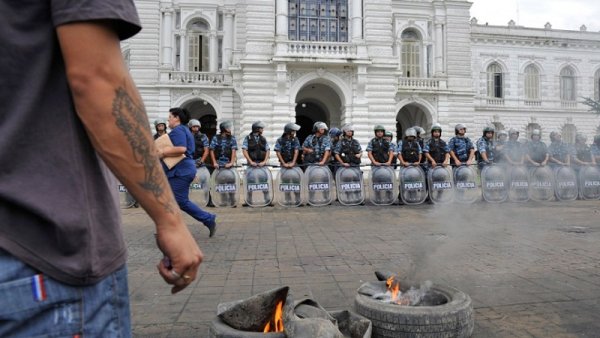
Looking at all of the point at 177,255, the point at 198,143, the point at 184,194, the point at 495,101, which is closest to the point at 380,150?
the point at 198,143

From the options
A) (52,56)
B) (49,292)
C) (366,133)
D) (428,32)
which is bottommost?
(49,292)

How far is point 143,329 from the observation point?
309 centimetres

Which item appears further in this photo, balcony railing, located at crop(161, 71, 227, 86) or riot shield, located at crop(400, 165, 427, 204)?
balcony railing, located at crop(161, 71, 227, 86)

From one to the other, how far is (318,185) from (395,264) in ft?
20.9

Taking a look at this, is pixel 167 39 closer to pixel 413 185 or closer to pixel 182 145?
pixel 413 185

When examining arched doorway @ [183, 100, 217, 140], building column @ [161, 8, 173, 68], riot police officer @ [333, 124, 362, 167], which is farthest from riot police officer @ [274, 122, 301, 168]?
arched doorway @ [183, 100, 217, 140]

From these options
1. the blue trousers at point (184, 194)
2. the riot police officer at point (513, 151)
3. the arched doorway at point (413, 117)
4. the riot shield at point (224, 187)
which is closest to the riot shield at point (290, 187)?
the riot shield at point (224, 187)

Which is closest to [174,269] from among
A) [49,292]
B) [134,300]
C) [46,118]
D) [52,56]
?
[49,292]

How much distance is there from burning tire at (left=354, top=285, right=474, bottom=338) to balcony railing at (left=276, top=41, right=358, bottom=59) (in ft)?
68.9

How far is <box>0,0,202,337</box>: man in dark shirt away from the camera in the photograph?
110 cm

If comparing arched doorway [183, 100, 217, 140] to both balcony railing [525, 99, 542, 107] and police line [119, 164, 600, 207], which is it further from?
balcony railing [525, 99, 542, 107]

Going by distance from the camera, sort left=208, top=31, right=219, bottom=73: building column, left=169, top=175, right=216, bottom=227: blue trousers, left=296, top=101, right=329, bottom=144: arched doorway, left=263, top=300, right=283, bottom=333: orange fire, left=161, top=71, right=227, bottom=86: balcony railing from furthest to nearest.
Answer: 1. left=296, top=101, right=329, bottom=144: arched doorway
2. left=208, top=31, right=219, bottom=73: building column
3. left=161, top=71, right=227, bottom=86: balcony railing
4. left=169, top=175, right=216, bottom=227: blue trousers
5. left=263, top=300, right=283, bottom=333: orange fire

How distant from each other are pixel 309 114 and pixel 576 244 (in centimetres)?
2520

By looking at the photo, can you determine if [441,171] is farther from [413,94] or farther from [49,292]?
[413,94]
